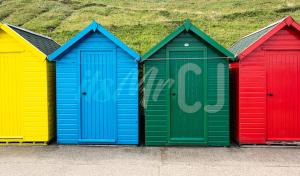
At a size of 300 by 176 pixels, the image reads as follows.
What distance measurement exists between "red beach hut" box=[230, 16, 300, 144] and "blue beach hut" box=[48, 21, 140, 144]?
2759 millimetres

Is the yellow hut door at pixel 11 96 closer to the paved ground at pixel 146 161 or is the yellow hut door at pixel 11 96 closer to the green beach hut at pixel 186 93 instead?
the paved ground at pixel 146 161

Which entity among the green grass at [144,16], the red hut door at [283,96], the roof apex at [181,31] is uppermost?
the green grass at [144,16]

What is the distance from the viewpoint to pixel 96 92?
8078 mm

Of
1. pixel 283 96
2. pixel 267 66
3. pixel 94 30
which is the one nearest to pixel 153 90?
pixel 94 30

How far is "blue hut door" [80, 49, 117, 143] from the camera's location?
802cm

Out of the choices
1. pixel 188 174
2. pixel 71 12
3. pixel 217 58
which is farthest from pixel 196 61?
pixel 71 12

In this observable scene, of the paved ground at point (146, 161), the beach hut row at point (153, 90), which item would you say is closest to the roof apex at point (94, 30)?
the beach hut row at point (153, 90)

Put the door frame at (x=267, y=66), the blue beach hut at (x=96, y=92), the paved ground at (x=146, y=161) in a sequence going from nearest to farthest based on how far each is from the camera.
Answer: the paved ground at (x=146, y=161), the door frame at (x=267, y=66), the blue beach hut at (x=96, y=92)

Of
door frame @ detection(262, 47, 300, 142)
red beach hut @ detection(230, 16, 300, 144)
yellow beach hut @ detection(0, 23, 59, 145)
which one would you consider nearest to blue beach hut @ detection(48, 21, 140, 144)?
yellow beach hut @ detection(0, 23, 59, 145)

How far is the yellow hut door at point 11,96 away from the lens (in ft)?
26.5

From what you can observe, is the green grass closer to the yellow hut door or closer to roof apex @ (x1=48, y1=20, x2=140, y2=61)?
roof apex @ (x1=48, y1=20, x2=140, y2=61)

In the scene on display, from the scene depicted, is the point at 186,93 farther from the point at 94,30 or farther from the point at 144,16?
the point at 144,16

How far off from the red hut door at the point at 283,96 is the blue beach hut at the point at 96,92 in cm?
340

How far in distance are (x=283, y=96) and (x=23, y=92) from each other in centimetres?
664
